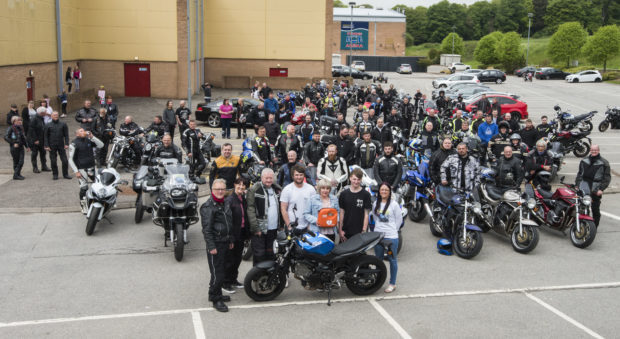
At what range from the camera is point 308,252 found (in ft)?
26.4

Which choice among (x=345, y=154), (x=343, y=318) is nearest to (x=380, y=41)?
(x=345, y=154)

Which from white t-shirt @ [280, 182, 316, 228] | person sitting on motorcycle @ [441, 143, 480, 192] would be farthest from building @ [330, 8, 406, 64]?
white t-shirt @ [280, 182, 316, 228]

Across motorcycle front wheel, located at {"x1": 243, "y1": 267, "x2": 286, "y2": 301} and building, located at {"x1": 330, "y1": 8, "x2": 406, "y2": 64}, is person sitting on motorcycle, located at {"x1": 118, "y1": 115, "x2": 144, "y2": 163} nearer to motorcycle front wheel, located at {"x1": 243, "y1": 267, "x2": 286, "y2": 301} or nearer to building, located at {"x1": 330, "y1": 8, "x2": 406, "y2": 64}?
motorcycle front wheel, located at {"x1": 243, "y1": 267, "x2": 286, "y2": 301}

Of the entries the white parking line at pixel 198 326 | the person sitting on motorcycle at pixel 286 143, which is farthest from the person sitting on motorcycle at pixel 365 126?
the white parking line at pixel 198 326

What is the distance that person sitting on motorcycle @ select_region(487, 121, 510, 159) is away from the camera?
52.6 feet

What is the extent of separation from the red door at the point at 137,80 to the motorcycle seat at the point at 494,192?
28.1 meters

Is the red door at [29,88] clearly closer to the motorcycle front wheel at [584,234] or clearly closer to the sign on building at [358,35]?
the motorcycle front wheel at [584,234]

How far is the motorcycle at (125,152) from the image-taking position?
16.6 meters

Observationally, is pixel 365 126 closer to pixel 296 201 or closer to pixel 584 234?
pixel 584 234

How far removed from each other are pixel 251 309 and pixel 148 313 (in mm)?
1333

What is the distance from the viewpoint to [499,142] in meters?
16.1

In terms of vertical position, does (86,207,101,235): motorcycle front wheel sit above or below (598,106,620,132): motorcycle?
below

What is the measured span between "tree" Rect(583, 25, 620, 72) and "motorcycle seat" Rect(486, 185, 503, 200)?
66914 mm

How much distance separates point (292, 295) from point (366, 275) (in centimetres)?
110
